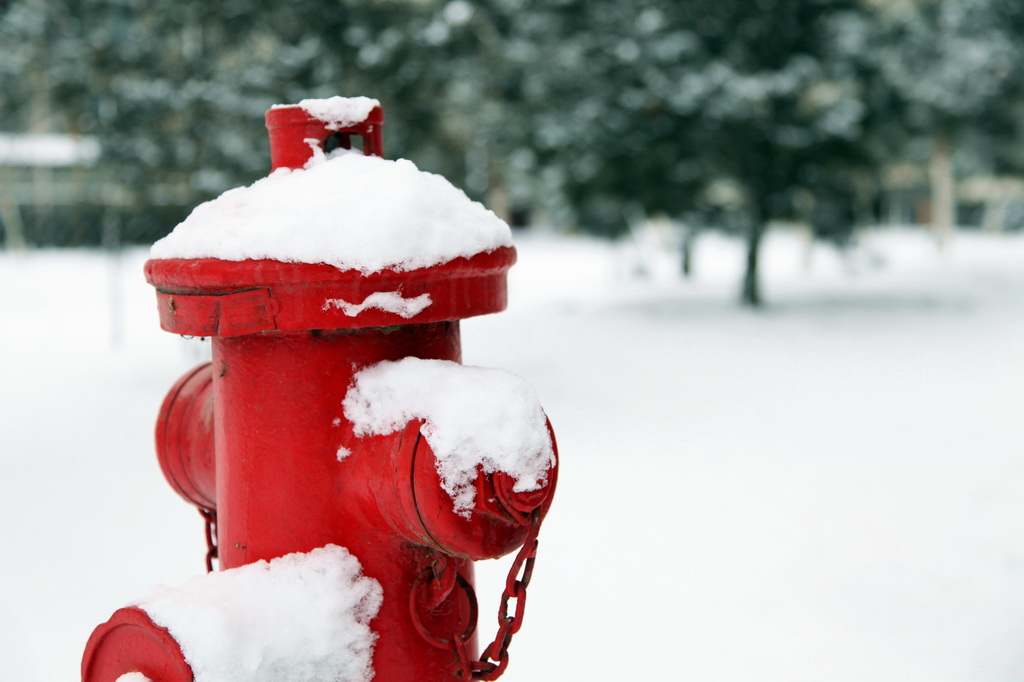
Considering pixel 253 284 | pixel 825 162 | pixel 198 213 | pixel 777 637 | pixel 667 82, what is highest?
pixel 667 82

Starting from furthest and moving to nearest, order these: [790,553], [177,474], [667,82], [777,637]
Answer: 1. [667,82]
2. [790,553]
3. [777,637]
4. [177,474]

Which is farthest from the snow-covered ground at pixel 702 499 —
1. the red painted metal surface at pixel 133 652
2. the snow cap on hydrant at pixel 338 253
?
the snow cap on hydrant at pixel 338 253

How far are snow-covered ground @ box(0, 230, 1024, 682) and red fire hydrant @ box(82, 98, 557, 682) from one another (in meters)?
1.47

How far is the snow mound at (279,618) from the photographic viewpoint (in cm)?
125

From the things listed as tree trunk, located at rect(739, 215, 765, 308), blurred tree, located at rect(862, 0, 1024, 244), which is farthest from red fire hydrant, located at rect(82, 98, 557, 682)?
blurred tree, located at rect(862, 0, 1024, 244)

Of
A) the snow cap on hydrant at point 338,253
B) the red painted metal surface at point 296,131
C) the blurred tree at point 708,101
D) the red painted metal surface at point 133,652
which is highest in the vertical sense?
the blurred tree at point 708,101

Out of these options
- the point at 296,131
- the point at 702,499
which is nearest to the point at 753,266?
the point at 702,499

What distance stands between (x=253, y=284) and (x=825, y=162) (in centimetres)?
1037

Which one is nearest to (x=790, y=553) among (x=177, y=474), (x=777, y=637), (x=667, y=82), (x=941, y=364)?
(x=777, y=637)

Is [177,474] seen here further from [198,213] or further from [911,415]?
[911,415]

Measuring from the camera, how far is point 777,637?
9.57 ft

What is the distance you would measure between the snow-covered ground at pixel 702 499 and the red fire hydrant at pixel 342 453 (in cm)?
147

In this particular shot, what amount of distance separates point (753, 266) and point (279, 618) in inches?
405

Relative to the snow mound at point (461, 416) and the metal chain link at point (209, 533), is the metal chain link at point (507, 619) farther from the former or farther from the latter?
the metal chain link at point (209, 533)
